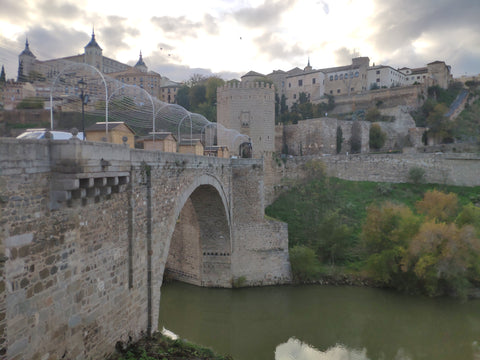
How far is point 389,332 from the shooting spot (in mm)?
13312

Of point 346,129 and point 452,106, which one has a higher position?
point 452,106

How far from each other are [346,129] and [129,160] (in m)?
31.0

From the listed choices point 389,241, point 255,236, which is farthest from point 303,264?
point 389,241

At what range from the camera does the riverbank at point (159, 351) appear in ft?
23.1

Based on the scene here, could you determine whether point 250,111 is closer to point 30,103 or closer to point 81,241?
point 30,103

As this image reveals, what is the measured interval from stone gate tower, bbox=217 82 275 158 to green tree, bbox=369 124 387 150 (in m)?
16.1

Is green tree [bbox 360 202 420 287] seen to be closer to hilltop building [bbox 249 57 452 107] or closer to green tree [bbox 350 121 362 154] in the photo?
green tree [bbox 350 121 362 154]

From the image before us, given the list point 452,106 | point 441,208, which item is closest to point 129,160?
point 441,208

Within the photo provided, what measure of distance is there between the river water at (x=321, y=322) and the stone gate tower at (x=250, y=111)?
39.2 feet

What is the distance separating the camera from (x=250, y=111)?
25.0m

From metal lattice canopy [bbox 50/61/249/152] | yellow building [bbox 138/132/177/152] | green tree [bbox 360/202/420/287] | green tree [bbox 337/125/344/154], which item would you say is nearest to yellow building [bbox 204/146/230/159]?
metal lattice canopy [bbox 50/61/249/152]

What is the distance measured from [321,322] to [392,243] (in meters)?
5.53

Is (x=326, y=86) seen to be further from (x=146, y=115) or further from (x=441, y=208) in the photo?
(x=146, y=115)

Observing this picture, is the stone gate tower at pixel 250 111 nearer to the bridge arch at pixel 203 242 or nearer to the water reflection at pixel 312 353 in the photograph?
the bridge arch at pixel 203 242
